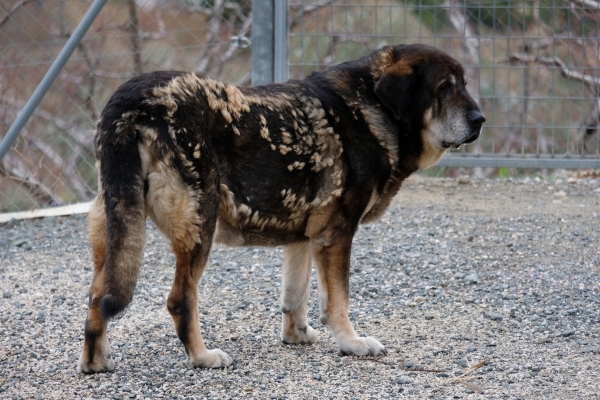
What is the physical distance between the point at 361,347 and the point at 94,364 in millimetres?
1381

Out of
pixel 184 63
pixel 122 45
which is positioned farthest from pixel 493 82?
pixel 122 45

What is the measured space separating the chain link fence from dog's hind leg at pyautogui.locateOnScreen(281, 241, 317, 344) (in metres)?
3.68

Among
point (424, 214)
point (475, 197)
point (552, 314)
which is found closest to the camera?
point (552, 314)

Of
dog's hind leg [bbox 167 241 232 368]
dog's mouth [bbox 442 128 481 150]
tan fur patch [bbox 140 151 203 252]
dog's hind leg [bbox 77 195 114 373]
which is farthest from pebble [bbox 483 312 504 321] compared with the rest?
dog's hind leg [bbox 77 195 114 373]

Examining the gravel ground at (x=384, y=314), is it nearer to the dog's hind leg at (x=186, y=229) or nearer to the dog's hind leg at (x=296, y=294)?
the dog's hind leg at (x=296, y=294)

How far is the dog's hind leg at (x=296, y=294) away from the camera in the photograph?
192 inches

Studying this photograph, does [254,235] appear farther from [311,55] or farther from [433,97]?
[311,55]

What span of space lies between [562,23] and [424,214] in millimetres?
2464

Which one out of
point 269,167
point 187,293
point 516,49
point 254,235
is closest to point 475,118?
point 269,167

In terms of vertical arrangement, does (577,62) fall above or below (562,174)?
above

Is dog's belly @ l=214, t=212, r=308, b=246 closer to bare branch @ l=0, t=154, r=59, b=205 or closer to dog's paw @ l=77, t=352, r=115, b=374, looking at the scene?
dog's paw @ l=77, t=352, r=115, b=374

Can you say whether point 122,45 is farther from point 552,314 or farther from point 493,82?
point 552,314

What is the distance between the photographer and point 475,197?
838cm

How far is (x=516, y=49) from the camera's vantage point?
8.89 meters
